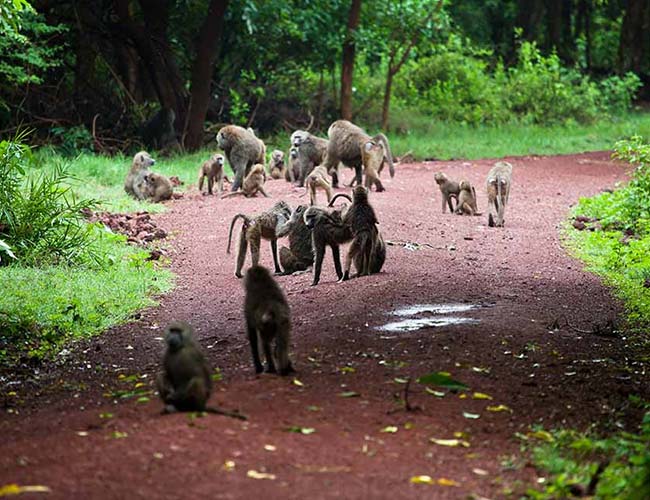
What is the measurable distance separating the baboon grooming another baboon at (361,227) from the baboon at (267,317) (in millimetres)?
3669

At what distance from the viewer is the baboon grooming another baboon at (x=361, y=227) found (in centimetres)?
1041

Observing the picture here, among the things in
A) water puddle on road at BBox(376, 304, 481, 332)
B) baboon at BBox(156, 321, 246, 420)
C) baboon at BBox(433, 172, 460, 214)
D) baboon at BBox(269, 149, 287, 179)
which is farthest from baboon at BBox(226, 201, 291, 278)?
baboon at BBox(269, 149, 287, 179)

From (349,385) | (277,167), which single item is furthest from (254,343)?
(277,167)

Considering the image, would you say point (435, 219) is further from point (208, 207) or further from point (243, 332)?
point (243, 332)

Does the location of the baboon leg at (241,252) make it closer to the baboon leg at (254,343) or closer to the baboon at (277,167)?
the baboon leg at (254,343)

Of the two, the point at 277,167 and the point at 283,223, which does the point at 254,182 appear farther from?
the point at 283,223

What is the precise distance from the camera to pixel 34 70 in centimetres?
2200

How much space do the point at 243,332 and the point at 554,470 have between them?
13.7 feet

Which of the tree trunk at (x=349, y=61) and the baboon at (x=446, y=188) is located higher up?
the tree trunk at (x=349, y=61)

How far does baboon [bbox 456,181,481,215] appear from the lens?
1520 centimetres

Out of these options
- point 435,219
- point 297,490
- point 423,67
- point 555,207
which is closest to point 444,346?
point 297,490

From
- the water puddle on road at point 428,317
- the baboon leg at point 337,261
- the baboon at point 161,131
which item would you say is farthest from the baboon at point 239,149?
the water puddle on road at point 428,317

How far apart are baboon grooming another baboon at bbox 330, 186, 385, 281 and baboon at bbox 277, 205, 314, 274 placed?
724 millimetres

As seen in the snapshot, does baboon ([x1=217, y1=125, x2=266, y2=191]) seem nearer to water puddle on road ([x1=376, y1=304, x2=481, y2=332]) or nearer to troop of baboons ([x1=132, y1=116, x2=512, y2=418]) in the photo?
troop of baboons ([x1=132, y1=116, x2=512, y2=418])
